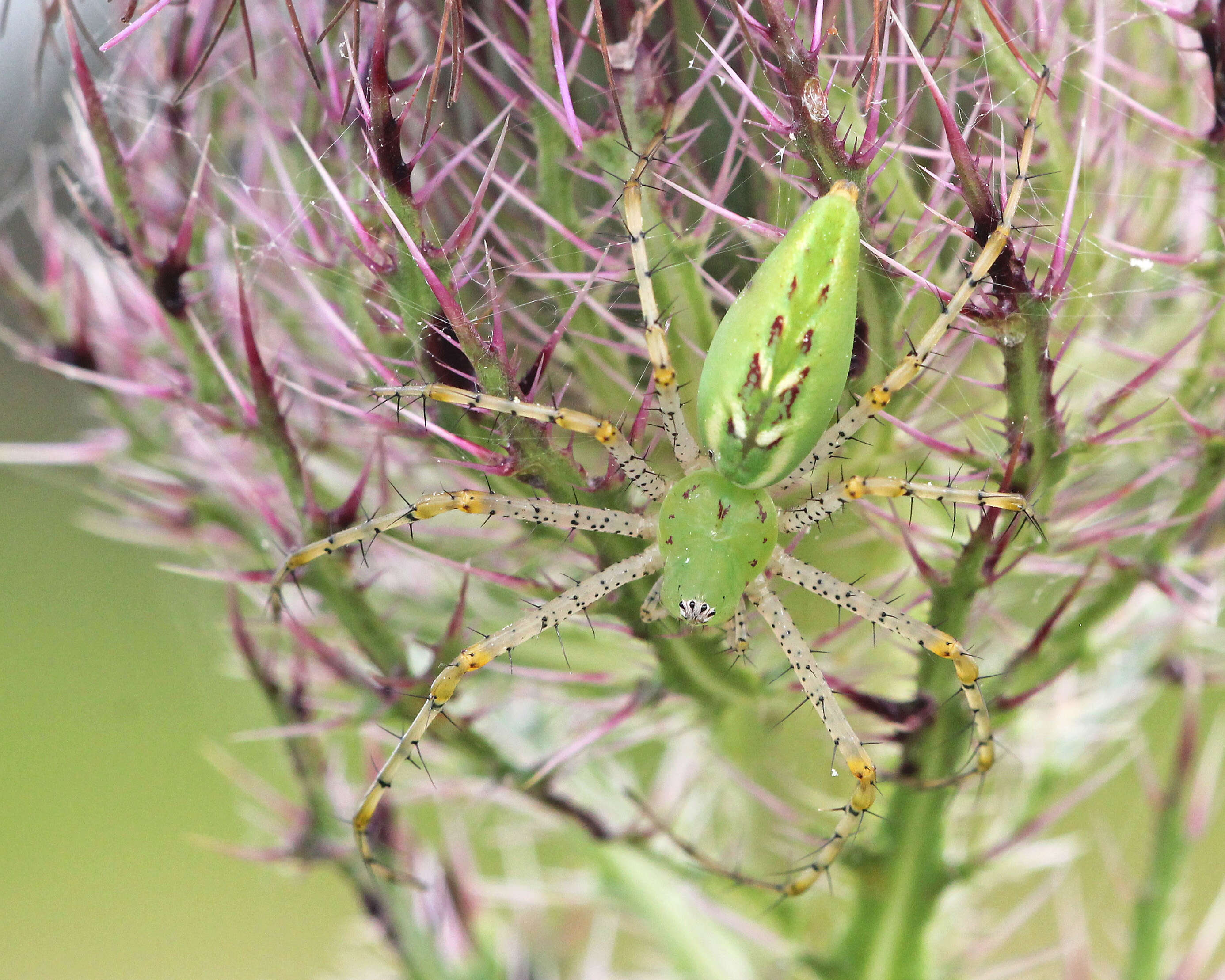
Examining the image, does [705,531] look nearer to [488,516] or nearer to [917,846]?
[488,516]

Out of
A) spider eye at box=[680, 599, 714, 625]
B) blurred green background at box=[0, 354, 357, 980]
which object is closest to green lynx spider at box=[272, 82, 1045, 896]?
spider eye at box=[680, 599, 714, 625]

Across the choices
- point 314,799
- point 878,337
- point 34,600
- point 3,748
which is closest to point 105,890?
point 3,748

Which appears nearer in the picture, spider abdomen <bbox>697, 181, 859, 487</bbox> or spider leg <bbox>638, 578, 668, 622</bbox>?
spider abdomen <bbox>697, 181, 859, 487</bbox>

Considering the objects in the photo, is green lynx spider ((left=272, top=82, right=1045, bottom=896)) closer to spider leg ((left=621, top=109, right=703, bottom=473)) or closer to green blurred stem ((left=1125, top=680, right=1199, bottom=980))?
spider leg ((left=621, top=109, right=703, bottom=473))

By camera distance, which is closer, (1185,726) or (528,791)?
(528,791)

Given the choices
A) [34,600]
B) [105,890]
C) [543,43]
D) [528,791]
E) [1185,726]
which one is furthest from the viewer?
[34,600]

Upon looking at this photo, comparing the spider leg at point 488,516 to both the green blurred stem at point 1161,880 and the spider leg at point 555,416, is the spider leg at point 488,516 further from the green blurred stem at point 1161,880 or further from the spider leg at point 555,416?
the green blurred stem at point 1161,880

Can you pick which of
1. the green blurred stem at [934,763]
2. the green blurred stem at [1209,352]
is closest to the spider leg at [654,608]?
the green blurred stem at [934,763]

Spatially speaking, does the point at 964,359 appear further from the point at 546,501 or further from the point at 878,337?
the point at 546,501
